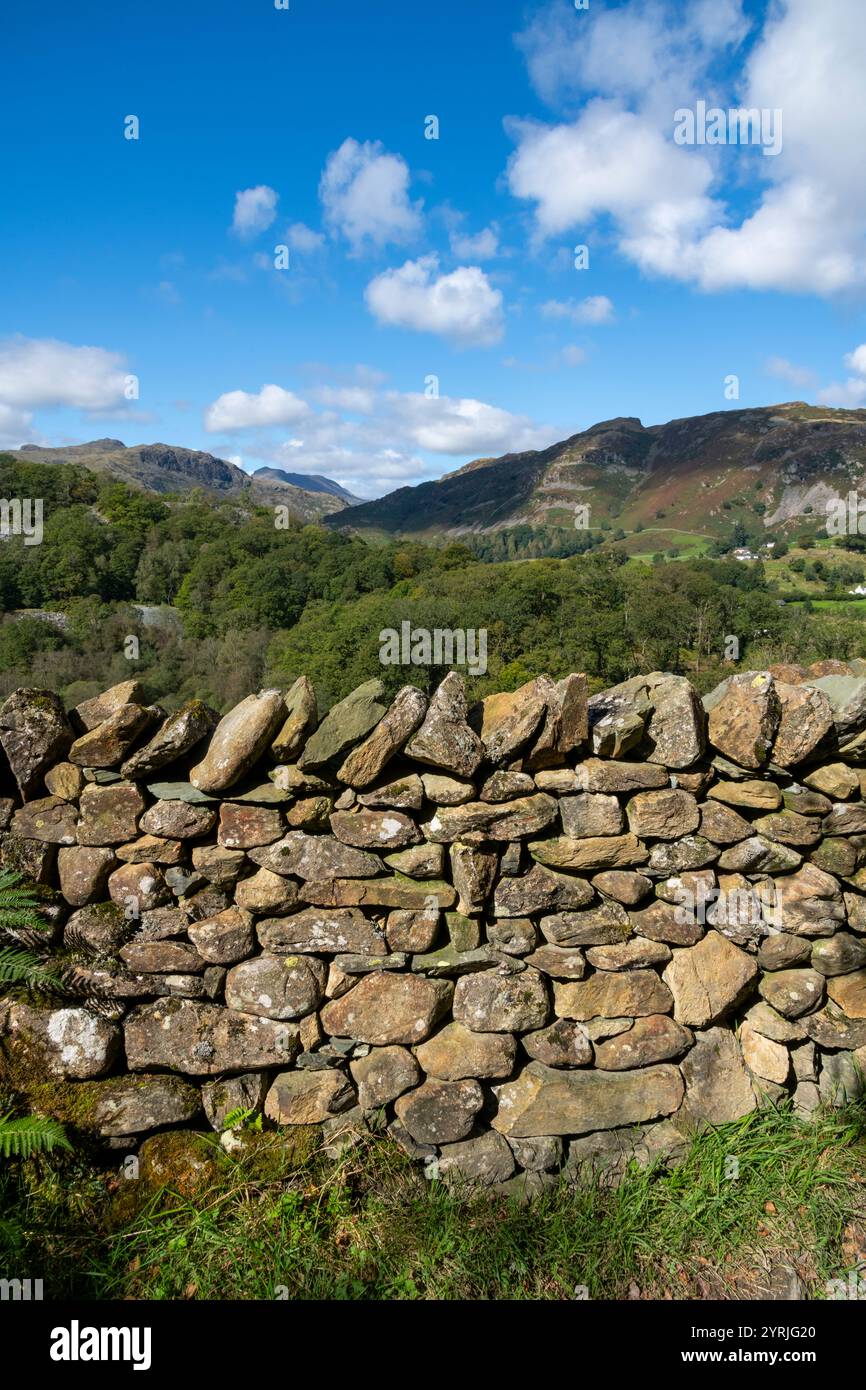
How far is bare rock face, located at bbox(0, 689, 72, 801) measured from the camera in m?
3.51

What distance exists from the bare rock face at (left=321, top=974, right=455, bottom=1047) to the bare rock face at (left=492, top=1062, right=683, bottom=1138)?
2.04ft

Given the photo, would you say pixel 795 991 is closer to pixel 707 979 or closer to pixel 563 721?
pixel 707 979

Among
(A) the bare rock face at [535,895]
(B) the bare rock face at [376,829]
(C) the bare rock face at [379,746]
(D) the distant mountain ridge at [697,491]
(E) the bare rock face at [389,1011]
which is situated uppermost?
(D) the distant mountain ridge at [697,491]

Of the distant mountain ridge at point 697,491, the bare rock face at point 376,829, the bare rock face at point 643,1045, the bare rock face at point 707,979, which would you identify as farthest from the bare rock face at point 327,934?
the distant mountain ridge at point 697,491

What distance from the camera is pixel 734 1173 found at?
3518 mm

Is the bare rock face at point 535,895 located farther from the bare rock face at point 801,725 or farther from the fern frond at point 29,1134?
the fern frond at point 29,1134

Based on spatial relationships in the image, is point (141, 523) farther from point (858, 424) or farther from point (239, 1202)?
point (858, 424)

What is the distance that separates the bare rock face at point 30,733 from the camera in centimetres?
351

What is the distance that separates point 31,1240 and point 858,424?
20416 cm

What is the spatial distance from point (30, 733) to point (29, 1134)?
6.07 ft

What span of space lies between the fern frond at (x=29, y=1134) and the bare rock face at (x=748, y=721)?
366 centimetres

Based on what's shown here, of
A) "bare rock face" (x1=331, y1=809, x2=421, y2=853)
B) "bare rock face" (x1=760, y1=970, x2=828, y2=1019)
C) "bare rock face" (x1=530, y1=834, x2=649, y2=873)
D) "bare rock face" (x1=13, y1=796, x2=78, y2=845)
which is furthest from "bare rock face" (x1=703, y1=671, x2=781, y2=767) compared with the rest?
"bare rock face" (x1=13, y1=796, x2=78, y2=845)

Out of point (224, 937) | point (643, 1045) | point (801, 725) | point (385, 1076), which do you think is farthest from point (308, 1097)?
point (801, 725)

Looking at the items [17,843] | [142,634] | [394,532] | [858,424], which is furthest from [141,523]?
[858,424]
